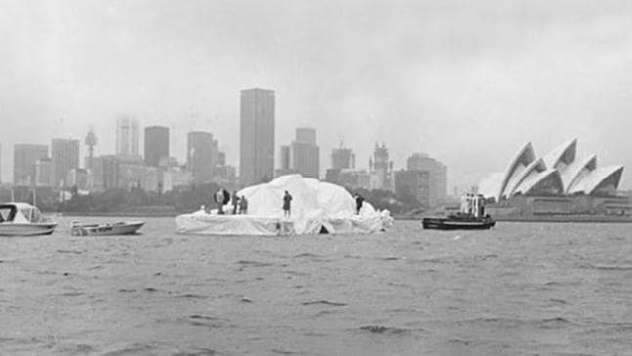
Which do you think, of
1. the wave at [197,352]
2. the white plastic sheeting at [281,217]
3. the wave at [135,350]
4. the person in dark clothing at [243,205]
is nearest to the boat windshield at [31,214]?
the white plastic sheeting at [281,217]

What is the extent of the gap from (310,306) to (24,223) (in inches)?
1270

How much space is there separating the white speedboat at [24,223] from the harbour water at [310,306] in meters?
16.1

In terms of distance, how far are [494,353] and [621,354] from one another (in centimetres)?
156

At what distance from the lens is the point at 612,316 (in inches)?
618

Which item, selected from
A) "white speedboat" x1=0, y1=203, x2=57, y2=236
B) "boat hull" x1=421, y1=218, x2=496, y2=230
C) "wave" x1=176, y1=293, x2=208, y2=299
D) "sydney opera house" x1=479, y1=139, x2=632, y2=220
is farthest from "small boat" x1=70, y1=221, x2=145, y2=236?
"sydney opera house" x1=479, y1=139, x2=632, y2=220

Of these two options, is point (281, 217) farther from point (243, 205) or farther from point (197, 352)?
point (197, 352)

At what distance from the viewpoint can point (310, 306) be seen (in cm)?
1656

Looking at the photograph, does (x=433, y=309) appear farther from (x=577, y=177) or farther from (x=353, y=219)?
(x=577, y=177)

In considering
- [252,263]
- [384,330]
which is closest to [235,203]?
[252,263]

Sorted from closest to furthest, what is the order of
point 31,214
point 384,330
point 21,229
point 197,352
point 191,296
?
point 197,352 → point 384,330 → point 191,296 → point 21,229 → point 31,214

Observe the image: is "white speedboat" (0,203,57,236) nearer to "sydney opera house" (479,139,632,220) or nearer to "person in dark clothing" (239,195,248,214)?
"person in dark clothing" (239,195,248,214)

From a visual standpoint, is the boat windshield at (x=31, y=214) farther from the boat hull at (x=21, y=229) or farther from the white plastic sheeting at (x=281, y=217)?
the white plastic sheeting at (x=281, y=217)

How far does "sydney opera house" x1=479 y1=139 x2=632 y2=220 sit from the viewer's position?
124m

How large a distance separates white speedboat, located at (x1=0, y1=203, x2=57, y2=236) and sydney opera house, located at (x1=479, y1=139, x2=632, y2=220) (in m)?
83.9
